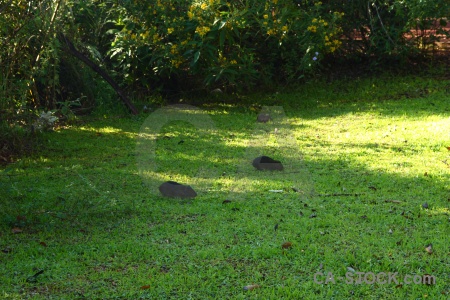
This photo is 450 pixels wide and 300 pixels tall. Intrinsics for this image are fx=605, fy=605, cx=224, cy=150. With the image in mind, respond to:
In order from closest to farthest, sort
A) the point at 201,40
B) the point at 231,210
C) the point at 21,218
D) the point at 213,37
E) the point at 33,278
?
the point at 33,278 → the point at 21,218 → the point at 231,210 → the point at 213,37 → the point at 201,40

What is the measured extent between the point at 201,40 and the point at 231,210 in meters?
3.76

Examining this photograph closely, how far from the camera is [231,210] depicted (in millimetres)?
4629

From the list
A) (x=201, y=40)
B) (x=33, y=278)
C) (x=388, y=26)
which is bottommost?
(x=33, y=278)

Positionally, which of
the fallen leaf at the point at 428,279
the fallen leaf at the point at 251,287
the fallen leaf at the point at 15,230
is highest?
the fallen leaf at the point at 15,230

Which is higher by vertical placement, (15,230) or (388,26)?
(388,26)

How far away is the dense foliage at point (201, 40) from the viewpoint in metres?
7.55

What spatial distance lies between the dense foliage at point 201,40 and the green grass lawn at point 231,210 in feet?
2.31

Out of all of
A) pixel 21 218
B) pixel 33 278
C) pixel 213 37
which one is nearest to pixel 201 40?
pixel 213 37

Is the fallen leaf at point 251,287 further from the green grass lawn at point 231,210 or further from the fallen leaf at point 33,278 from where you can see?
the fallen leaf at point 33,278

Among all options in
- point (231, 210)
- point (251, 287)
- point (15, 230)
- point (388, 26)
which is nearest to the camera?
point (251, 287)

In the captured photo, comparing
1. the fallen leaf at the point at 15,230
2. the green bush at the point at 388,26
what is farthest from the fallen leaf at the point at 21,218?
the green bush at the point at 388,26

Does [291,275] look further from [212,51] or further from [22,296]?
[212,51]

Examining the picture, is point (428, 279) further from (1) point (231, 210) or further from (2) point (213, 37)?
(2) point (213, 37)

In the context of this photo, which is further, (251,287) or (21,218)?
(21,218)
